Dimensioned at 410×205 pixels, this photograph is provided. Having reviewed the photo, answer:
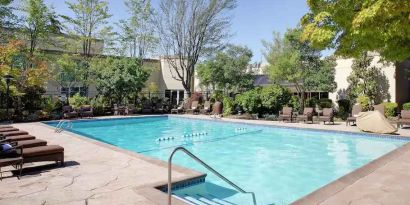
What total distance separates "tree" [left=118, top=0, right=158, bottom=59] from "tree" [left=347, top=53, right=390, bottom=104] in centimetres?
1883

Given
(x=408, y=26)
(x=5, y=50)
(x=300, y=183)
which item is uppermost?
(x=5, y=50)

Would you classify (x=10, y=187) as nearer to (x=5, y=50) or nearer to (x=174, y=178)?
(x=174, y=178)

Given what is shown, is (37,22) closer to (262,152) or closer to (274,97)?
(274,97)

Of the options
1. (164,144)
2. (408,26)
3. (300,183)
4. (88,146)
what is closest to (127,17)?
(164,144)

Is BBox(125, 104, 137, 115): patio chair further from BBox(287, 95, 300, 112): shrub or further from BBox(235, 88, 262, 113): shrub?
BBox(287, 95, 300, 112): shrub

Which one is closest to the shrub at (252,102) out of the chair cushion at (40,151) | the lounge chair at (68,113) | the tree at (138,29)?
the lounge chair at (68,113)

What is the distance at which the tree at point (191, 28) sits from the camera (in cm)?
2988

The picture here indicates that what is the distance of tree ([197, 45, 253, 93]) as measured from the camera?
27.9m

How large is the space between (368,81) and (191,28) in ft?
53.3

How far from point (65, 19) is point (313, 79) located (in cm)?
2119

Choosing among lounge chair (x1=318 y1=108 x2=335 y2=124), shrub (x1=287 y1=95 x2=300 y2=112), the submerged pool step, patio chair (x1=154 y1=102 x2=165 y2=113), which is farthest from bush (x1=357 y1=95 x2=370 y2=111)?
the submerged pool step

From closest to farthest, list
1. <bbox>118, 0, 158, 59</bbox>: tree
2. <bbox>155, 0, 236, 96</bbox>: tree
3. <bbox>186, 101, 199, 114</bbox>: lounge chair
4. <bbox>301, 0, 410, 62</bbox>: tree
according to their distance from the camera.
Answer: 1. <bbox>301, 0, 410, 62</bbox>: tree
2. <bbox>186, 101, 199, 114</bbox>: lounge chair
3. <bbox>155, 0, 236, 96</bbox>: tree
4. <bbox>118, 0, 158, 59</bbox>: tree

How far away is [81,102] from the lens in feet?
76.8

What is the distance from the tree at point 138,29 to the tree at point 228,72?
7138 mm
